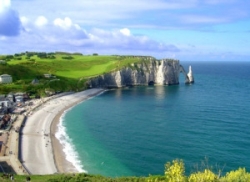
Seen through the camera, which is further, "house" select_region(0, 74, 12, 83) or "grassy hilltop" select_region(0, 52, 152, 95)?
"grassy hilltop" select_region(0, 52, 152, 95)

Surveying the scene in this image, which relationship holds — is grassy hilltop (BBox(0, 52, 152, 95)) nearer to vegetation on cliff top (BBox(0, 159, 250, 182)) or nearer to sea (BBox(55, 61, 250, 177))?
sea (BBox(55, 61, 250, 177))

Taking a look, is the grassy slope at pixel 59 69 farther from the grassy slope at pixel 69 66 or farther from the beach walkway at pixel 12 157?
the beach walkway at pixel 12 157

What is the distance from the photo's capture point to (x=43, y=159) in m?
53.8

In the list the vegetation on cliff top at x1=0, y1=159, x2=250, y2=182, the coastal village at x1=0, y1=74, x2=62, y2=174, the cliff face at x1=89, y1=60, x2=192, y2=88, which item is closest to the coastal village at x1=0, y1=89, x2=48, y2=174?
the coastal village at x1=0, y1=74, x2=62, y2=174

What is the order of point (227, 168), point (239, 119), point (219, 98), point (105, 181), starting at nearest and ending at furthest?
1. point (105, 181)
2. point (227, 168)
3. point (239, 119)
4. point (219, 98)

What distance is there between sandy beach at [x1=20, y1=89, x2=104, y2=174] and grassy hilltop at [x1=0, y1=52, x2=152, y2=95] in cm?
1466

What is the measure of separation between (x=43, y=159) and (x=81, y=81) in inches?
3426

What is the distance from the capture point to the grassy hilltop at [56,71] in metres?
117

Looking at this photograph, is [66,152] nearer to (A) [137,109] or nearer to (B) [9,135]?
(B) [9,135]

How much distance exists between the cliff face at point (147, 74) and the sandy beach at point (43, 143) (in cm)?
5441

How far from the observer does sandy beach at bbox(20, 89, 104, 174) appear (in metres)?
50.7

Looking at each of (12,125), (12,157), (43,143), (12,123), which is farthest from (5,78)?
(12,157)

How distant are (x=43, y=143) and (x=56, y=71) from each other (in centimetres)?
9472

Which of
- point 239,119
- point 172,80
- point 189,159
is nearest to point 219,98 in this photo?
point 239,119
